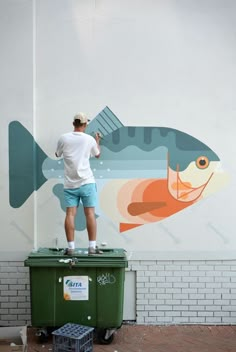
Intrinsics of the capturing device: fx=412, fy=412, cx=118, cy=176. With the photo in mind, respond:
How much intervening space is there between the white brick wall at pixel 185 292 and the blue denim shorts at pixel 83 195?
3.28 feet

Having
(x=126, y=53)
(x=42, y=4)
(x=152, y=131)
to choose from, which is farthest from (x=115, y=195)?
(x=42, y=4)

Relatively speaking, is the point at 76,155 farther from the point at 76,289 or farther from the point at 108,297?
the point at 108,297

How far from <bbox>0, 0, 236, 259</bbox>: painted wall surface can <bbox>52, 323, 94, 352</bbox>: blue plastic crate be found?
1.17 metres

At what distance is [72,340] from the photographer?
4.09 metres

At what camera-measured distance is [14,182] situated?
5.04 meters

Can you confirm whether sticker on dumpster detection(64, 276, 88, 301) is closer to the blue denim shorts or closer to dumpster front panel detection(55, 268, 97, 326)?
dumpster front panel detection(55, 268, 97, 326)

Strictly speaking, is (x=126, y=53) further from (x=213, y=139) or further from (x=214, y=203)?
(x=214, y=203)

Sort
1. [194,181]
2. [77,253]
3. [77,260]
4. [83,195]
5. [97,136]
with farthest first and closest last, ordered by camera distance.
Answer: [194,181] < [97,136] < [83,195] < [77,253] < [77,260]

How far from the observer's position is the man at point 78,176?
468 cm

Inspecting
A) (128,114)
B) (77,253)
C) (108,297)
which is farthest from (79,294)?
(128,114)

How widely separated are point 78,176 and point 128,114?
41.1 inches

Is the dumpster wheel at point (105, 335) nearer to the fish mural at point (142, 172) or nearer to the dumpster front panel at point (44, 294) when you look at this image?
the dumpster front panel at point (44, 294)

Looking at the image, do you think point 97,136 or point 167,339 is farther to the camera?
point 97,136

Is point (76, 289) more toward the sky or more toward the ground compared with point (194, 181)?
more toward the ground
